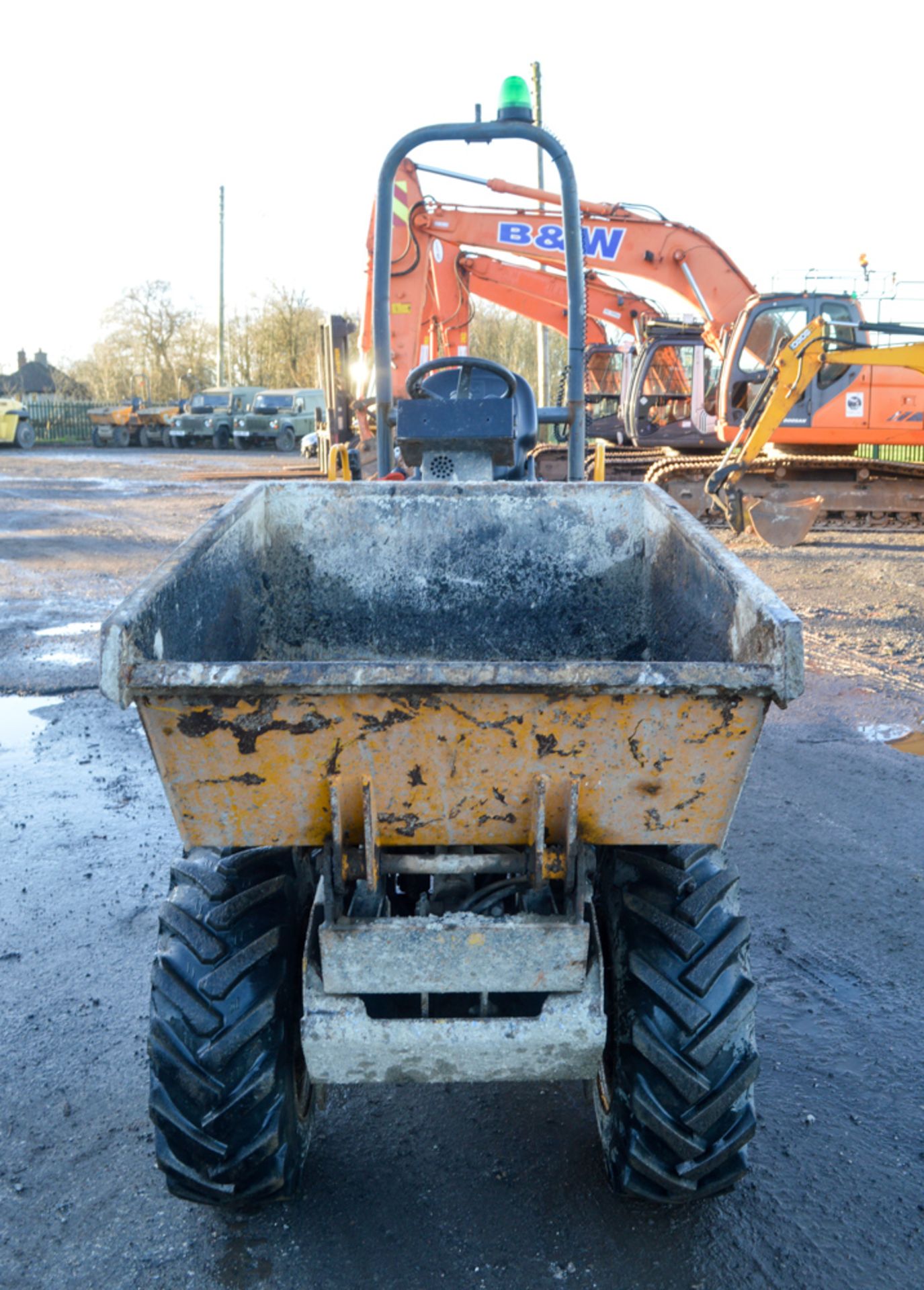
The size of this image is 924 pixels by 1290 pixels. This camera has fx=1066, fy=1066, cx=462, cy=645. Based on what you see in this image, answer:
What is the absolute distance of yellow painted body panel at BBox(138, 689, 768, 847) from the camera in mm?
1809

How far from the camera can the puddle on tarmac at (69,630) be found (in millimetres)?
7570

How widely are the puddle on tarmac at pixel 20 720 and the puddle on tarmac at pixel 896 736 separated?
424 cm

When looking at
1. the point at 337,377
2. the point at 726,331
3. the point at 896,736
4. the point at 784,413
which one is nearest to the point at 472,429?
the point at 896,736

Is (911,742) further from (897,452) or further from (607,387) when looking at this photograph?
(897,452)

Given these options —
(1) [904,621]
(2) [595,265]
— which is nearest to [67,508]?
(2) [595,265]

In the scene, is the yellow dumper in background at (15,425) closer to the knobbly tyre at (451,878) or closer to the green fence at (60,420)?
the green fence at (60,420)

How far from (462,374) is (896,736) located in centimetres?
282

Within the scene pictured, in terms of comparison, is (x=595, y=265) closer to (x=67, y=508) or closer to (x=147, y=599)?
(x=67, y=508)

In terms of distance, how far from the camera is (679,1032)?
2.17 metres

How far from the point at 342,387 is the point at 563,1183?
39.9 feet

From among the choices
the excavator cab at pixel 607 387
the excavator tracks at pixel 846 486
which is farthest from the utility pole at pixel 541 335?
the excavator tracks at pixel 846 486

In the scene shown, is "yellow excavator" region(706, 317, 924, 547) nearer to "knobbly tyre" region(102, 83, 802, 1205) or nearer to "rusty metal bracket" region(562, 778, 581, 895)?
"knobbly tyre" region(102, 83, 802, 1205)

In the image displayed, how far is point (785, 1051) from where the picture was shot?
2959 mm

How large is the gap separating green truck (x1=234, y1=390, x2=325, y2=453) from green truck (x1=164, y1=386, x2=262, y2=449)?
0.80 meters
